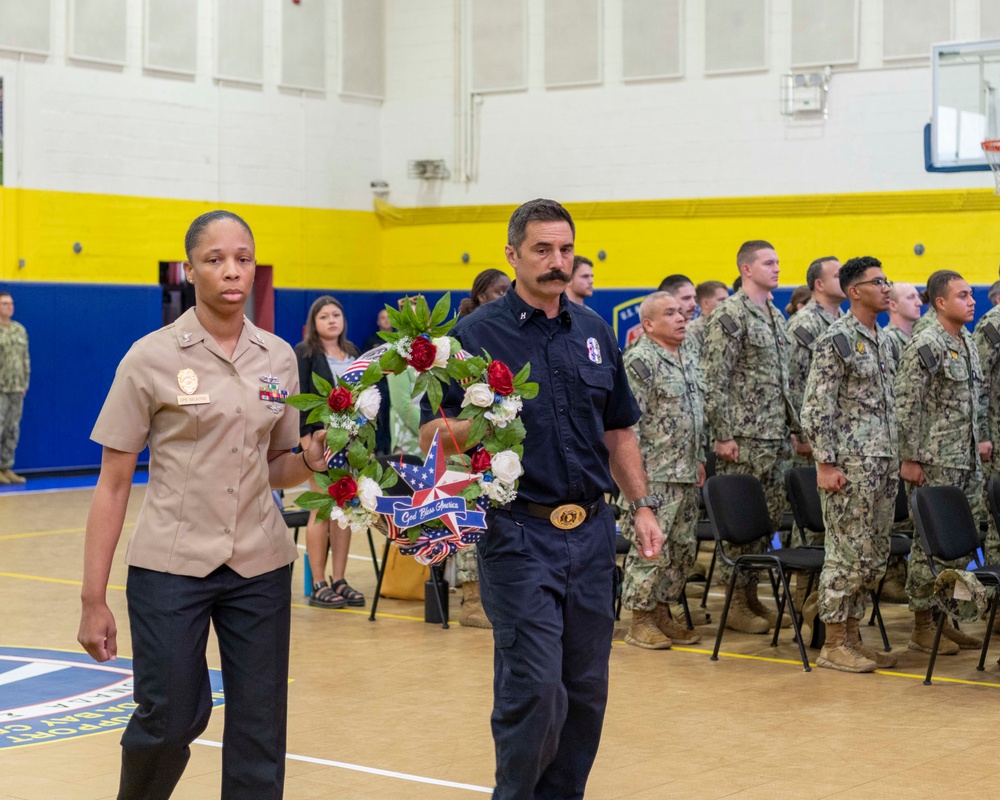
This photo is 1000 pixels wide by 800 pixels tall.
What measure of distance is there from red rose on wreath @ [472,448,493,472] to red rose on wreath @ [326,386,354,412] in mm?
377

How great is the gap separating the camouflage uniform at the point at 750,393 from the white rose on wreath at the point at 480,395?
184 inches

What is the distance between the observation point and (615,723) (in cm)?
612

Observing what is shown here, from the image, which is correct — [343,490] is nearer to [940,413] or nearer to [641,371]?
[641,371]

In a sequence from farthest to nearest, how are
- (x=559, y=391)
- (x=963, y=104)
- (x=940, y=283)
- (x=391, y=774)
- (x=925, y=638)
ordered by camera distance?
(x=963, y=104) → (x=940, y=283) → (x=925, y=638) → (x=391, y=774) → (x=559, y=391)

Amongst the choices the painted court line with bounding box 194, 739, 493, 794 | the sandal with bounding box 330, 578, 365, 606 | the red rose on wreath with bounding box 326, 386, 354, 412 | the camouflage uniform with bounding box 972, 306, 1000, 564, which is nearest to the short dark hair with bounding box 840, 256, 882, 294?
the camouflage uniform with bounding box 972, 306, 1000, 564

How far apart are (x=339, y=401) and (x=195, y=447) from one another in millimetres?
400

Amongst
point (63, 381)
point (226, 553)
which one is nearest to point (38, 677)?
point (226, 553)

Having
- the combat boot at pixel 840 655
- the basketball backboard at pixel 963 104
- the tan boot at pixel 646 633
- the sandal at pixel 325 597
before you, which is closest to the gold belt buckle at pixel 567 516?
the combat boot at pixel 840 655

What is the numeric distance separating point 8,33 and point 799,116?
9.17 metres

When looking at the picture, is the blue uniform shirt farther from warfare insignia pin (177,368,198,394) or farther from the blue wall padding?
the blue wall padding

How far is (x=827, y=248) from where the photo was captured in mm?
16875

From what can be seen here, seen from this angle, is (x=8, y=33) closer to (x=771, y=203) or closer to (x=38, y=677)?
(x=771, y=203)

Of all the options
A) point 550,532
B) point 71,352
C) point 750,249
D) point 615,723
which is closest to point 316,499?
point 550,532

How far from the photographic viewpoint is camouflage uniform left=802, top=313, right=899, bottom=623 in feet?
23.2
